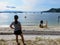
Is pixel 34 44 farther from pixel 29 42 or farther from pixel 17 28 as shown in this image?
pixel 17 28

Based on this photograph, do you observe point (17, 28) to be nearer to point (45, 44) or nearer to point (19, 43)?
point (19, 43)

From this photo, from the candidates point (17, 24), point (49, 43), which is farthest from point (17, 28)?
point (49, 43)

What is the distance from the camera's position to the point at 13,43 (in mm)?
13195

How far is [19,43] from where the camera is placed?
1299 cm

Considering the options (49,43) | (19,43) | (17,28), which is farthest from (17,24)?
(49,43)

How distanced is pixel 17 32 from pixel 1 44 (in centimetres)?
121

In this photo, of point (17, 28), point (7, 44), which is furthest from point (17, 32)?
point (7, 44)

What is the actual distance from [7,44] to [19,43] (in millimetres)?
659

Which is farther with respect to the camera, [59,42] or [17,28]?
[59,42]

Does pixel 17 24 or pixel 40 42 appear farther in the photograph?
pixel 40 42

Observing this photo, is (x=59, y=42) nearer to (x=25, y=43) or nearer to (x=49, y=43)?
(x=49, y=43)

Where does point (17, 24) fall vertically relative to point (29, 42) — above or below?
above

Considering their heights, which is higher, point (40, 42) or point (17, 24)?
point (17, 24)

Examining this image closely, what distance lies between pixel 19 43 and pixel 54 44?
1.85 meters
